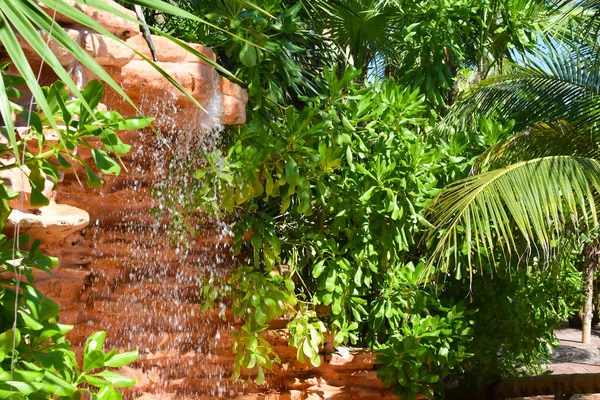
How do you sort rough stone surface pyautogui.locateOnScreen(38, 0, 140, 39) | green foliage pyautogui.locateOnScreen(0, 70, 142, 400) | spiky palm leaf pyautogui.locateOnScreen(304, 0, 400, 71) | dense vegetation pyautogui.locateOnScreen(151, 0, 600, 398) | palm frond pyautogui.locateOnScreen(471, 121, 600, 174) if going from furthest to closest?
1. spiky palm leaf pyautogui.locateOnScreen(304, 0, 400, 71)
2. palm frond pyautogui.locateOnScreen(471, 121, 600, 174)
3. dense vegetation pyautogui.locateOnScreen(151, 0, 600, 398)
4. rough stone surface pyautogui.locateOnScreen(38, 0, 140, 39)
5. green foliage pyautogui.locateOnScreen(0, 70, 142, 400)

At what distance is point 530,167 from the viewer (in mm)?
5520

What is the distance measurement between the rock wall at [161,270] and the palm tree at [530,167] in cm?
151

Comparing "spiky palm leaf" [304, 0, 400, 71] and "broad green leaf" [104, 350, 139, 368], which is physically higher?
"spiky palm leaf" [304, 0, 400, 71]

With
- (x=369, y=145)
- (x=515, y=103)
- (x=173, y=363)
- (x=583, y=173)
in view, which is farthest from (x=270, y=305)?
(x=515, y=103)

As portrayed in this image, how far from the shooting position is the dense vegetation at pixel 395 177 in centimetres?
559

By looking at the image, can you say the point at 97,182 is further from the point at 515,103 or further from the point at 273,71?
the point at 515,103

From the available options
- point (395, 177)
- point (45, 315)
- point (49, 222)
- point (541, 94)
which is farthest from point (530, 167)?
point (45, 315)

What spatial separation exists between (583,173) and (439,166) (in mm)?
1232

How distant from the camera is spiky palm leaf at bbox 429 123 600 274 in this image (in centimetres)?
519

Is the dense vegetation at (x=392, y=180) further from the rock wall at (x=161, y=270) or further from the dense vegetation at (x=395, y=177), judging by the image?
the rock wall at (x=161, y=270)

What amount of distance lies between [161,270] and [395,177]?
1.88 meters

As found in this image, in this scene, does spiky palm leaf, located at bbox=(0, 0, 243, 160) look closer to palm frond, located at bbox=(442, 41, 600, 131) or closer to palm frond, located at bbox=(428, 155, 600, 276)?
palm frond, located at bbox=(428, 155, 600, 276)

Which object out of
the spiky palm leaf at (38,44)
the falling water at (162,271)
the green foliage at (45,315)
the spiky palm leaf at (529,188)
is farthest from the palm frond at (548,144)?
the spiky palm leaf at (38,44)

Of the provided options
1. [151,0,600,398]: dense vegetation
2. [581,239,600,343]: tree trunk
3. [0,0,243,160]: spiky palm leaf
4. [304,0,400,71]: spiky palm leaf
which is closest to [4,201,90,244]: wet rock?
[151,0,600,398]: dense vegetation
